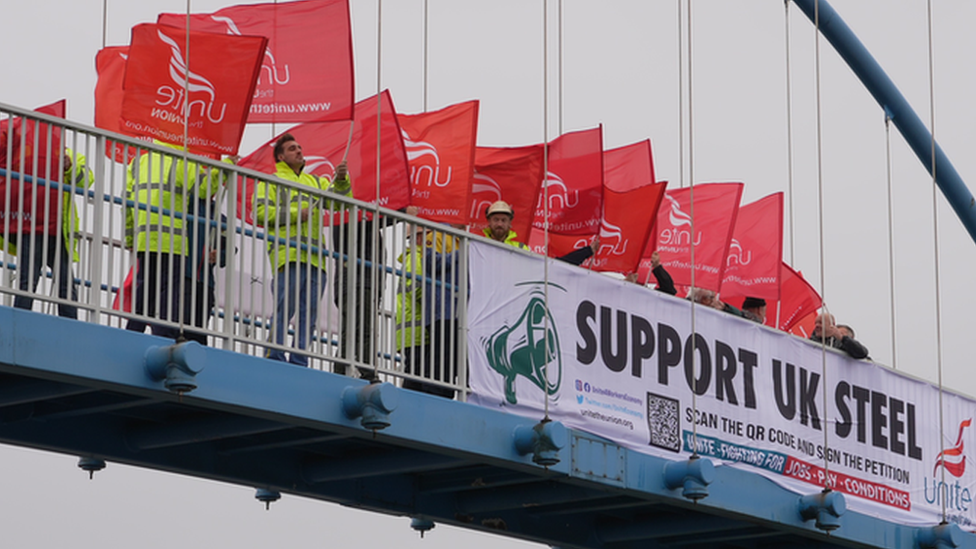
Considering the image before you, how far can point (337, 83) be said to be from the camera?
55.2 feet

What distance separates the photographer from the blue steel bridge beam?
24828 mm

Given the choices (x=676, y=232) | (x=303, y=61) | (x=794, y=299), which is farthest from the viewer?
(x=794, y=299)

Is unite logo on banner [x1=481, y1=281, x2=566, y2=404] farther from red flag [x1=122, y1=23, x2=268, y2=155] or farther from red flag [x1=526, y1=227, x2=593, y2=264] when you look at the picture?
red flag [x1=526, y1=227, x2=593, y2=264]

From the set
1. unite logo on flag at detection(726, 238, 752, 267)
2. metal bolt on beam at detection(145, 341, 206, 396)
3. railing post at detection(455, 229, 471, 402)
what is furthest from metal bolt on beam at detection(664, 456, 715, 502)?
unite logo on flag at detection(726, 238, 752, 267)

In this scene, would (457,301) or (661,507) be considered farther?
(661,507)

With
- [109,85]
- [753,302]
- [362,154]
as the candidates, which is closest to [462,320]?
[362,154]

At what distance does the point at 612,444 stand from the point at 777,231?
818 cm

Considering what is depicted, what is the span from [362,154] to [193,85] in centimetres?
363

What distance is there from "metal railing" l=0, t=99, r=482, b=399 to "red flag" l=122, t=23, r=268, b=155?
616mm

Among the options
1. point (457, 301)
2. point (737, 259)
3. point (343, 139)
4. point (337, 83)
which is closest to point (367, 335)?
point (457, 301)

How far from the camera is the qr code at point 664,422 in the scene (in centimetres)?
1638

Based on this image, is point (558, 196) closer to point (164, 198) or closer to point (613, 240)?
point (613, 240)

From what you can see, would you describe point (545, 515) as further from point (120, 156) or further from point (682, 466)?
point (120, 156)

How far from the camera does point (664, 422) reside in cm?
1652
